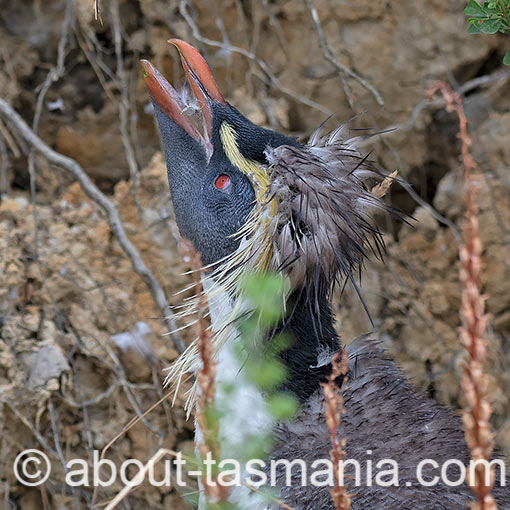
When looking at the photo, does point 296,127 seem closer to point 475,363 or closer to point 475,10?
point 475,10

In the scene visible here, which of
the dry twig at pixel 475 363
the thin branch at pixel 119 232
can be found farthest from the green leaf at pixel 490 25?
the thin branch at pixel 119 232

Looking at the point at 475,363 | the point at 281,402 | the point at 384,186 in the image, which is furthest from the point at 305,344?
the point at 475,363

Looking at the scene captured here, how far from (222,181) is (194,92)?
0.32 m

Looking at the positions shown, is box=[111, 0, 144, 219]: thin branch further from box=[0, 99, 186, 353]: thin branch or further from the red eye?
the red eye

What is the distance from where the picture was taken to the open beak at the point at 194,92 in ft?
7.84

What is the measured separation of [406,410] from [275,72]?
100 inches

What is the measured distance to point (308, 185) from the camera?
209cm

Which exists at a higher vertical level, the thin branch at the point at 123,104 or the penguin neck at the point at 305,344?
the thin branch at the point at 123,104

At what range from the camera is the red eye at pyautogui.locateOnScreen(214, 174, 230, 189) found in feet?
7.64

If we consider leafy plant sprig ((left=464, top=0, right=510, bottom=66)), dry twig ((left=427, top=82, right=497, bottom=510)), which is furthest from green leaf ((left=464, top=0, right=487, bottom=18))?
dry twig ((left=427, top=82, right=497, bottom=510))

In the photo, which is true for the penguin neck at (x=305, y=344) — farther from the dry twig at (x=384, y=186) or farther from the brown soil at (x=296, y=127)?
the brown soil at (x=296, y=127)

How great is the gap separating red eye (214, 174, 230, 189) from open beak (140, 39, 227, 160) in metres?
0.09

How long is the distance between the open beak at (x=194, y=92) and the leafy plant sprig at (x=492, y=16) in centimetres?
87

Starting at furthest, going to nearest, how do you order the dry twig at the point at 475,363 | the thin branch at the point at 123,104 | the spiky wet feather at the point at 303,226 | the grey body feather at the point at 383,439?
the thin branch at the point at 123,104 → the spiky wet feather at the point at 303,226 → the grey body feather at the point at 383,439 → the dry twig at the point at 475,363
